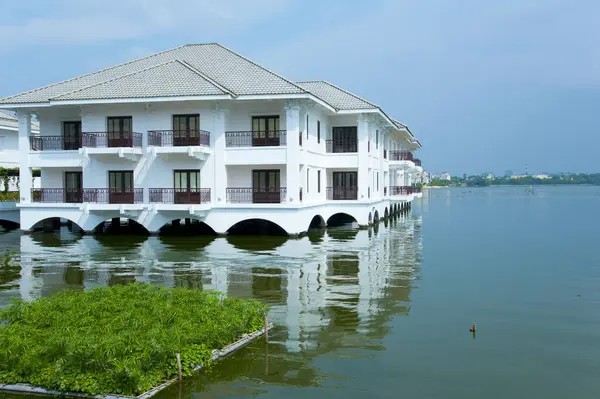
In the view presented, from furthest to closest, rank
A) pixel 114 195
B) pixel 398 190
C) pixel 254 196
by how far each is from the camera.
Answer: pixel 398 190 → pixel 114 195 → pixel 254 196

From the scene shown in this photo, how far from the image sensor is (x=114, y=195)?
96.0 ft

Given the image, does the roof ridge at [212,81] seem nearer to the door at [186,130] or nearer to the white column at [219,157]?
the white column at [219,157]

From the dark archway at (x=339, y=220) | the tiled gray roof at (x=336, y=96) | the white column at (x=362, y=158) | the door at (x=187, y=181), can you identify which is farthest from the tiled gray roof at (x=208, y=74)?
the dark archway at (x=339, y=220)

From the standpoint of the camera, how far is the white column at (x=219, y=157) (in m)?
28.4

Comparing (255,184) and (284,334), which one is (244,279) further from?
(255,184)

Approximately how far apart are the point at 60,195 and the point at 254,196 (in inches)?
400

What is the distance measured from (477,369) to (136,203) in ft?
73.5

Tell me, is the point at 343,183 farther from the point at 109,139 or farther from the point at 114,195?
the point at 109,139

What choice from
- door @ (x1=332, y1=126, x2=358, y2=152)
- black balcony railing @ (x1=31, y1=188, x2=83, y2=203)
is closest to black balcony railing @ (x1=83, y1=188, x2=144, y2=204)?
black balcony railing @ (x1=31, y1=188, x2=83, y2=203)

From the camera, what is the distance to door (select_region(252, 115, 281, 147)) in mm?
29006

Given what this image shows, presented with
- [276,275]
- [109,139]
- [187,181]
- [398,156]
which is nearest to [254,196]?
[187,181]

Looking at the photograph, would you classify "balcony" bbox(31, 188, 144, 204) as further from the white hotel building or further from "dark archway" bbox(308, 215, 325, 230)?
"dark archway" bbox(308, 215, 325, 230)

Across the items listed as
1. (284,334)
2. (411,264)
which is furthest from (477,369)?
(411,264)

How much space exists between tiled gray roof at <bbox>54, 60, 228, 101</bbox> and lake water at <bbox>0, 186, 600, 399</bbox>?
6700 millimetres
